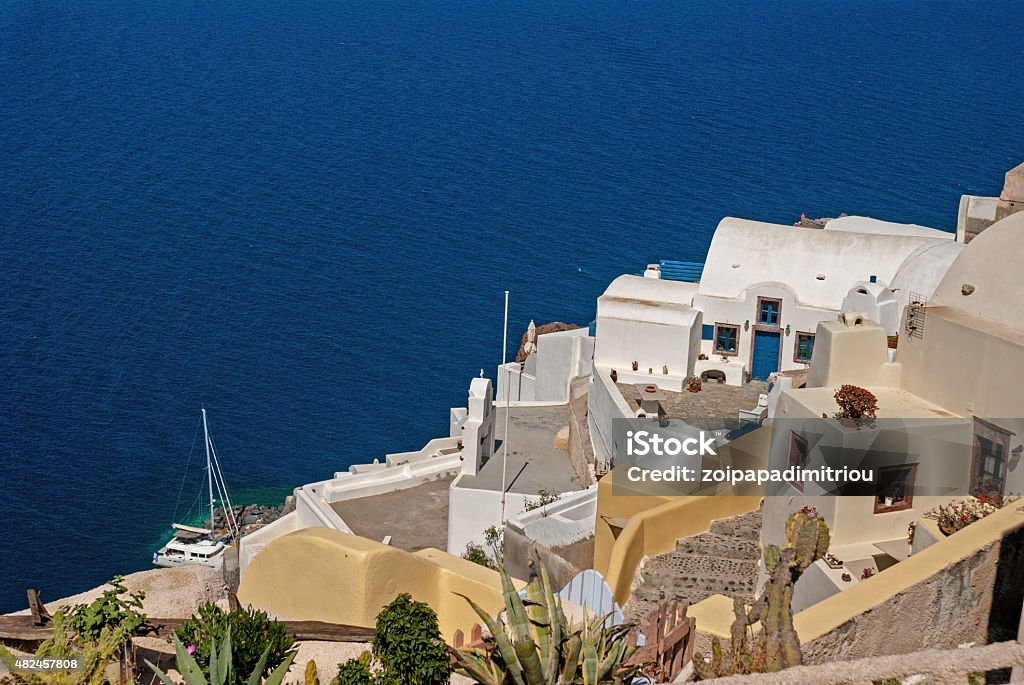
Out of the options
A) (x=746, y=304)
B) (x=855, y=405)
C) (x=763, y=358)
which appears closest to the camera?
(x=855, y=405)

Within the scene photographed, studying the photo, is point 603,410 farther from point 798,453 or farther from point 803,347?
point 798,453

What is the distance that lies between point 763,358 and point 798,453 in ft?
47.6

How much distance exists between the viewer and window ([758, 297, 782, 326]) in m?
37.1

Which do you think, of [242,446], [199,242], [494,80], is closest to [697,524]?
[242,446]

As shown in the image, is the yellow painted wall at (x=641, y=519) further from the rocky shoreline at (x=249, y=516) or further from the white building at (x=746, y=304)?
the rocky shoreline at (x=249, y=516)

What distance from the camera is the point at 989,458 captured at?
22.0 metres

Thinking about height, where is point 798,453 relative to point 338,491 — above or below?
below

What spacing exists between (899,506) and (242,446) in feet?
173

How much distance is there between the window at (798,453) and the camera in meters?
23.2

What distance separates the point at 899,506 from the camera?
74.4ft

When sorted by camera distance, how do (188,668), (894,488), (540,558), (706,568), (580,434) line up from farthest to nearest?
1. (580,434)
2. (540,558)
3. (706,568)
4. (894,488)
5. (188,668)

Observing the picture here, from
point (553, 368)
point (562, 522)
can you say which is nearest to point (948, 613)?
point (562, 522)

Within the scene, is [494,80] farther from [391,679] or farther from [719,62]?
[391,679]

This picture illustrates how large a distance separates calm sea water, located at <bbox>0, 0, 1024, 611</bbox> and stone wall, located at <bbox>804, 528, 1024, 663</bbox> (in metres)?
47.2
